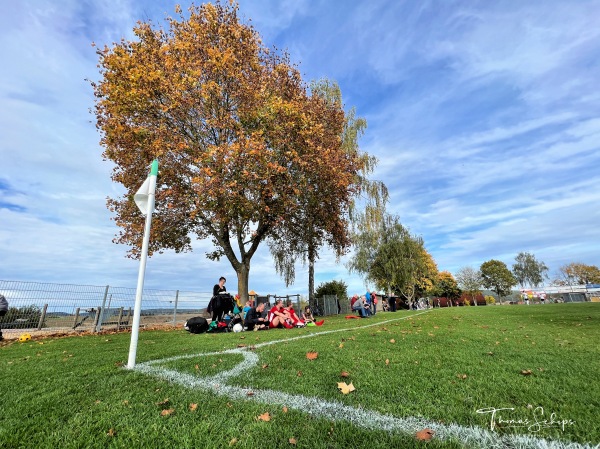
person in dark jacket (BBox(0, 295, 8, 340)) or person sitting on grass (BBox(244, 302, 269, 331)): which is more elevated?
person in dark jacket (BBox(0, 295, 8, 340))

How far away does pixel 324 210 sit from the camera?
58.7ft

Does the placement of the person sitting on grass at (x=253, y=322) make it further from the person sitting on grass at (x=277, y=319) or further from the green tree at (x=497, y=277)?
the green tree at (x=497, y=277)

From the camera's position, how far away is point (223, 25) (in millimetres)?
14930

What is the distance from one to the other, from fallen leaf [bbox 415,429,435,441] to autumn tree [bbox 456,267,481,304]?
7516 cm

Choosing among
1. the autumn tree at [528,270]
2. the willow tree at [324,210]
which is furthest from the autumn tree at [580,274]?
the willow tree at [324,210]

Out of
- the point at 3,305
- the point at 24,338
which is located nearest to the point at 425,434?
the point at 24,338

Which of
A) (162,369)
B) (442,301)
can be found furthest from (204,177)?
(442,301)

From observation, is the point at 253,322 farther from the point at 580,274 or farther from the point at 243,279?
the point at 580,274

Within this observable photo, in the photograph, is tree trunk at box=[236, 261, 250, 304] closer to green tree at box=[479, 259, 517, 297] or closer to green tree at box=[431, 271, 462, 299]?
green tree at box=[431, 271, 462, 299]

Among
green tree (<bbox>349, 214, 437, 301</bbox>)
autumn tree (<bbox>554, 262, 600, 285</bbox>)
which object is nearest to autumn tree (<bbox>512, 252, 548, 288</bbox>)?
autumn tree (<bbox>554, 262, 600, 285</bbox>)

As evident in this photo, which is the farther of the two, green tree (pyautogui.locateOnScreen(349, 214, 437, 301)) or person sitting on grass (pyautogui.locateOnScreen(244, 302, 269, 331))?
green tree (pyautogui.locateOnScreen(349, 214, 437, 301))

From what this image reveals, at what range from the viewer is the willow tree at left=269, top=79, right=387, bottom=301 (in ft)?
58.1

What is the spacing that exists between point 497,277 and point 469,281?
11.9m

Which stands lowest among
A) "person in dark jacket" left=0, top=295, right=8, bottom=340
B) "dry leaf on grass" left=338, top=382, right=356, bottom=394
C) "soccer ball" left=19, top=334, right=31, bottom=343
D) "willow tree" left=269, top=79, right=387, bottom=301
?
"dry leaf on grass" left=338, top=382, right=356, bottom=394
